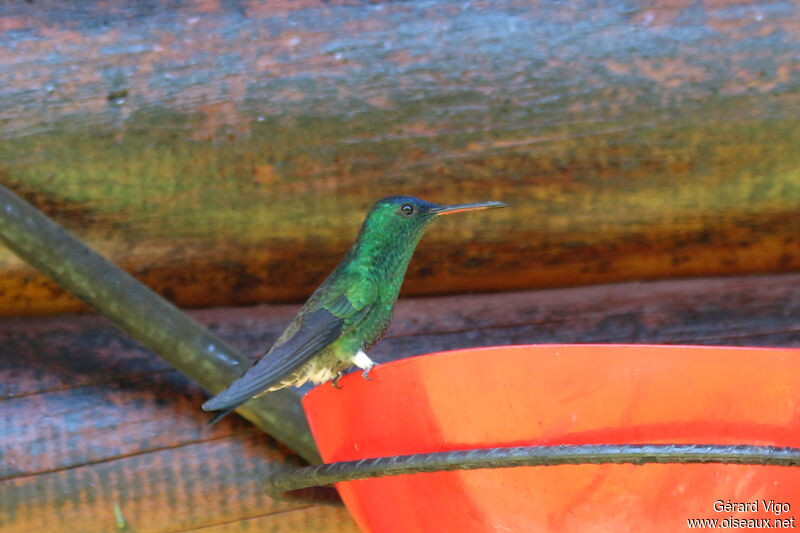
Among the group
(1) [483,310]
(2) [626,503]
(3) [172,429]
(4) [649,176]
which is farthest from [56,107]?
(2) [626,503]

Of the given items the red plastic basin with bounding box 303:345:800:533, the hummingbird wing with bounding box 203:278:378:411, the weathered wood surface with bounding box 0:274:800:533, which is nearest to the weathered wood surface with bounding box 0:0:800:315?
the weathered wood surface with bounding box 0:274:800:533

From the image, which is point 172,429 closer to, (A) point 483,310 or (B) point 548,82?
(A) point 483,310

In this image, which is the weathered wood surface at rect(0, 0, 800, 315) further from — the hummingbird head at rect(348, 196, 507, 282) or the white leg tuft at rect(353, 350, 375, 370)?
the white leg tuft at rect(353, 350, 375, 370)

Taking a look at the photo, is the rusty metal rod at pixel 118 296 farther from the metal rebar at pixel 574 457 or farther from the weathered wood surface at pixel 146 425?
the metal rebar at pixel 574 457

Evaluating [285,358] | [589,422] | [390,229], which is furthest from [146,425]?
[589,422]

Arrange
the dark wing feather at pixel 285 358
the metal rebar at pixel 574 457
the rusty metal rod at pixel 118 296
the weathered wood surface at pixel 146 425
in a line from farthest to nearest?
the weathered wood surface at pixel 146 425, the rusty metal rod at pixel 118 296, the dark wing feather at pixel 285 358, the metal rebar at pixel 574 457

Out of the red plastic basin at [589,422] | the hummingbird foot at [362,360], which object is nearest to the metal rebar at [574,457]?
the red plastic basin at [589,422]

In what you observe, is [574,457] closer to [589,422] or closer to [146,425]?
[589,422]
